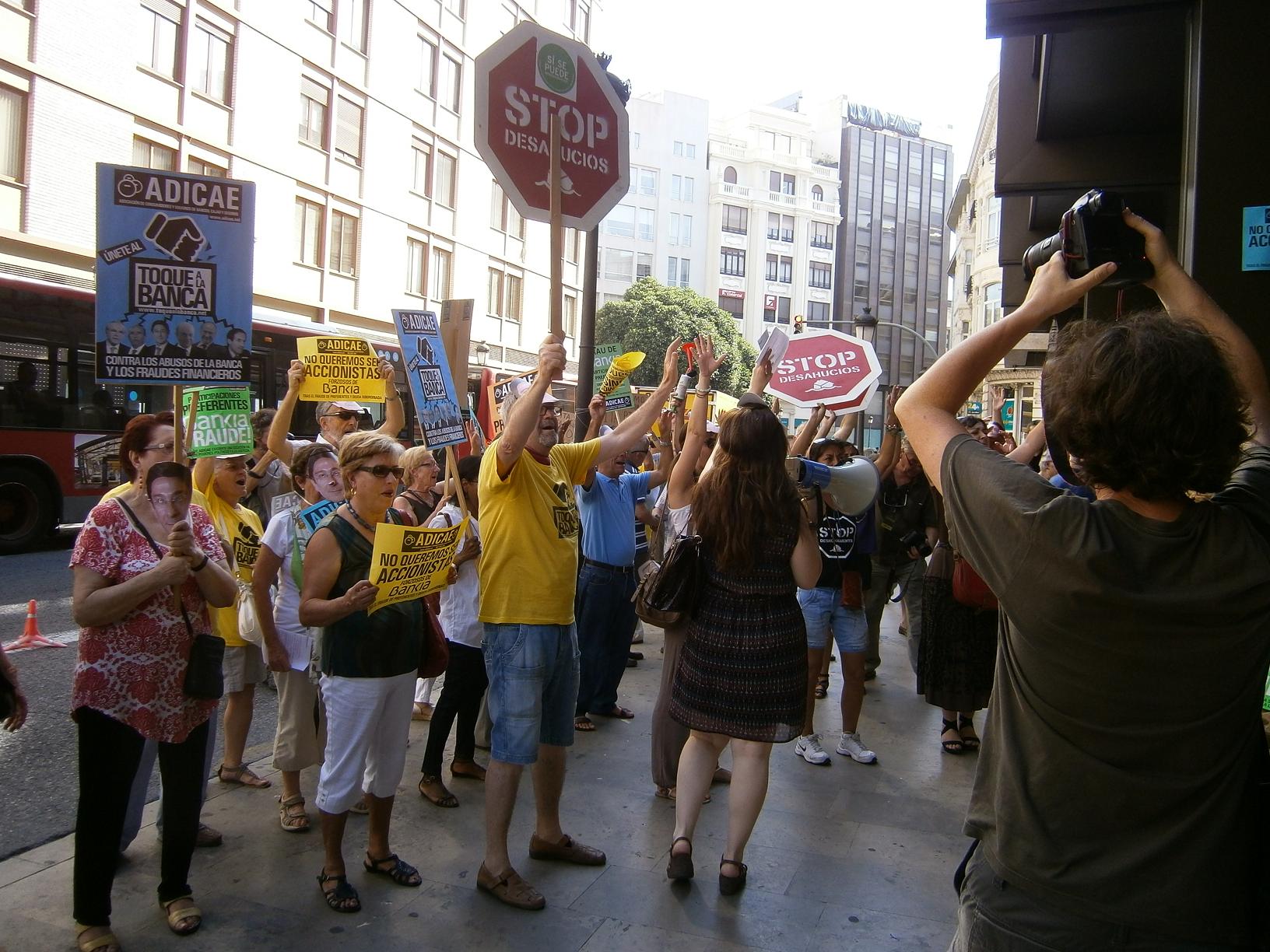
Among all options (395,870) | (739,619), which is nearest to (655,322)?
(739,619)

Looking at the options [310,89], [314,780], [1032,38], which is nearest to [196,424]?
[314,780]

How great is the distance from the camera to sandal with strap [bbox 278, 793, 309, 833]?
4.50 m

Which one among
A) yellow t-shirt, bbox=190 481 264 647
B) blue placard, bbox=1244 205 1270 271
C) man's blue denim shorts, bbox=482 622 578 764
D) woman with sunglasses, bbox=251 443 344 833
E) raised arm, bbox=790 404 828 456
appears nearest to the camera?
blue placard, bbox=1244 205 1270 271

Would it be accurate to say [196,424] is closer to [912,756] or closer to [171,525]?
[171,525]

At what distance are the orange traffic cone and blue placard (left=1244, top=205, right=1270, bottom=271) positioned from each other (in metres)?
8.30

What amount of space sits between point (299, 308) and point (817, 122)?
69.0 metres

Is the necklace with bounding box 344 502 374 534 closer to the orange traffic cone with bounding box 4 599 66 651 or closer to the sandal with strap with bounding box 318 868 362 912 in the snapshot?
the sandal with strap with bounding box 318 868 362 912

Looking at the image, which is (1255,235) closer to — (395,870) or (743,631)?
(743,631)

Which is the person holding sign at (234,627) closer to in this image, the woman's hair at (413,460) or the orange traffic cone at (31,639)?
the woman's hair at (413,460)

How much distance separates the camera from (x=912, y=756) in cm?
605

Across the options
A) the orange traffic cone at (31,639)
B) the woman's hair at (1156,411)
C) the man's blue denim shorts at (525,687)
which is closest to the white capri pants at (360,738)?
the man's blue denim shorts at (525,687)

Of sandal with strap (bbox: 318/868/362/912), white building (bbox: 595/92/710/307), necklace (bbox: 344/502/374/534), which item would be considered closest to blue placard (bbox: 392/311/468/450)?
necklace (bbox: 344/502/374/534)

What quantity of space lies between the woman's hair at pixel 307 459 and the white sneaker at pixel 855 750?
346 centimetres

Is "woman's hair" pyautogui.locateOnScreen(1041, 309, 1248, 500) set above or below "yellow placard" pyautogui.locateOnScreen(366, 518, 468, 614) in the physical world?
above
